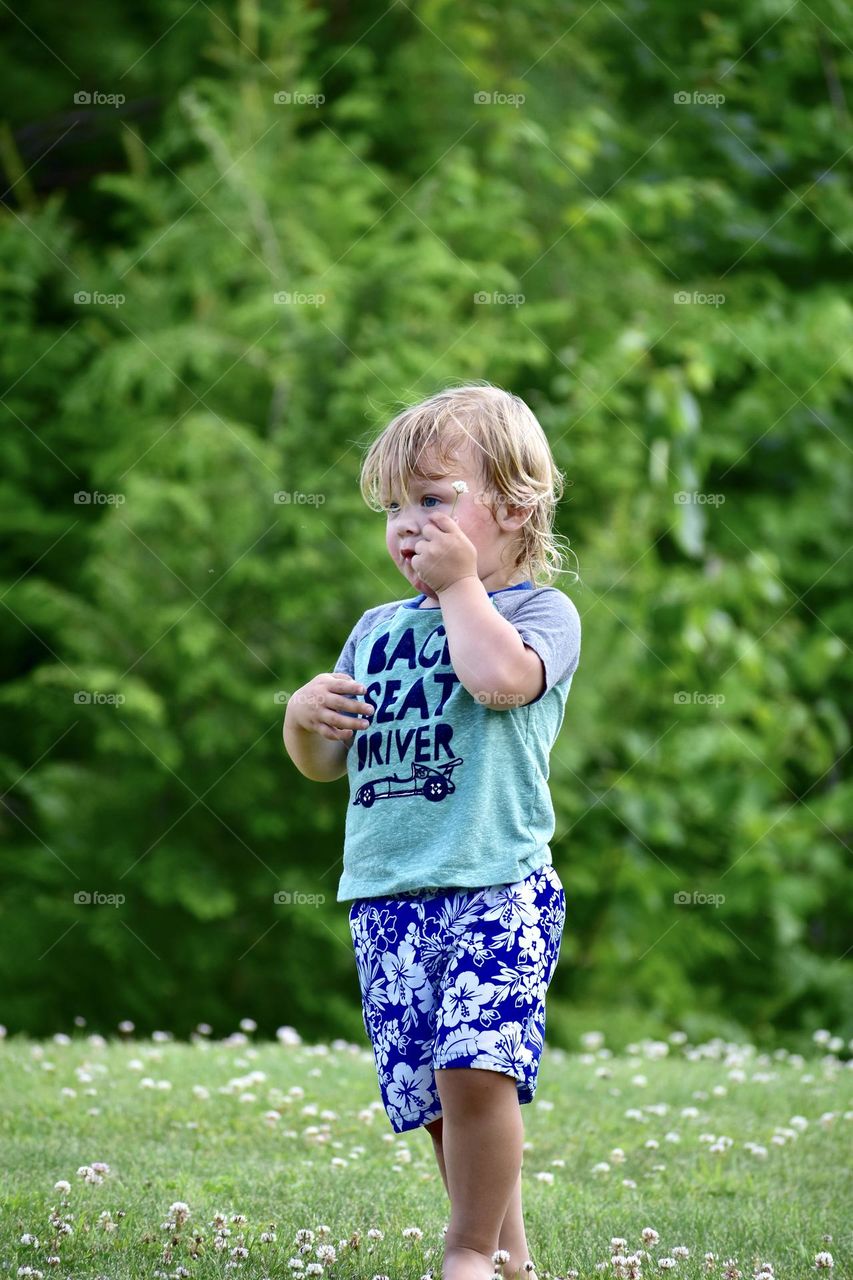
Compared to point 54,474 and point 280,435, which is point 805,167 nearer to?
point 280,435

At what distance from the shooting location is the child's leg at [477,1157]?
1.99m

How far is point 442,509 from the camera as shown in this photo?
2.19 meters

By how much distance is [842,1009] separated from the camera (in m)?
6.80

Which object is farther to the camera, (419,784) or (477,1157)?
(419,784)

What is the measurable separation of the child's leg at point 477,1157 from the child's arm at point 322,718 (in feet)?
1.88

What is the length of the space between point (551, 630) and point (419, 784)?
1.08ft

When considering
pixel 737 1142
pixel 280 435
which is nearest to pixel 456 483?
pixel 737 1142

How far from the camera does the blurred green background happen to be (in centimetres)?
604
